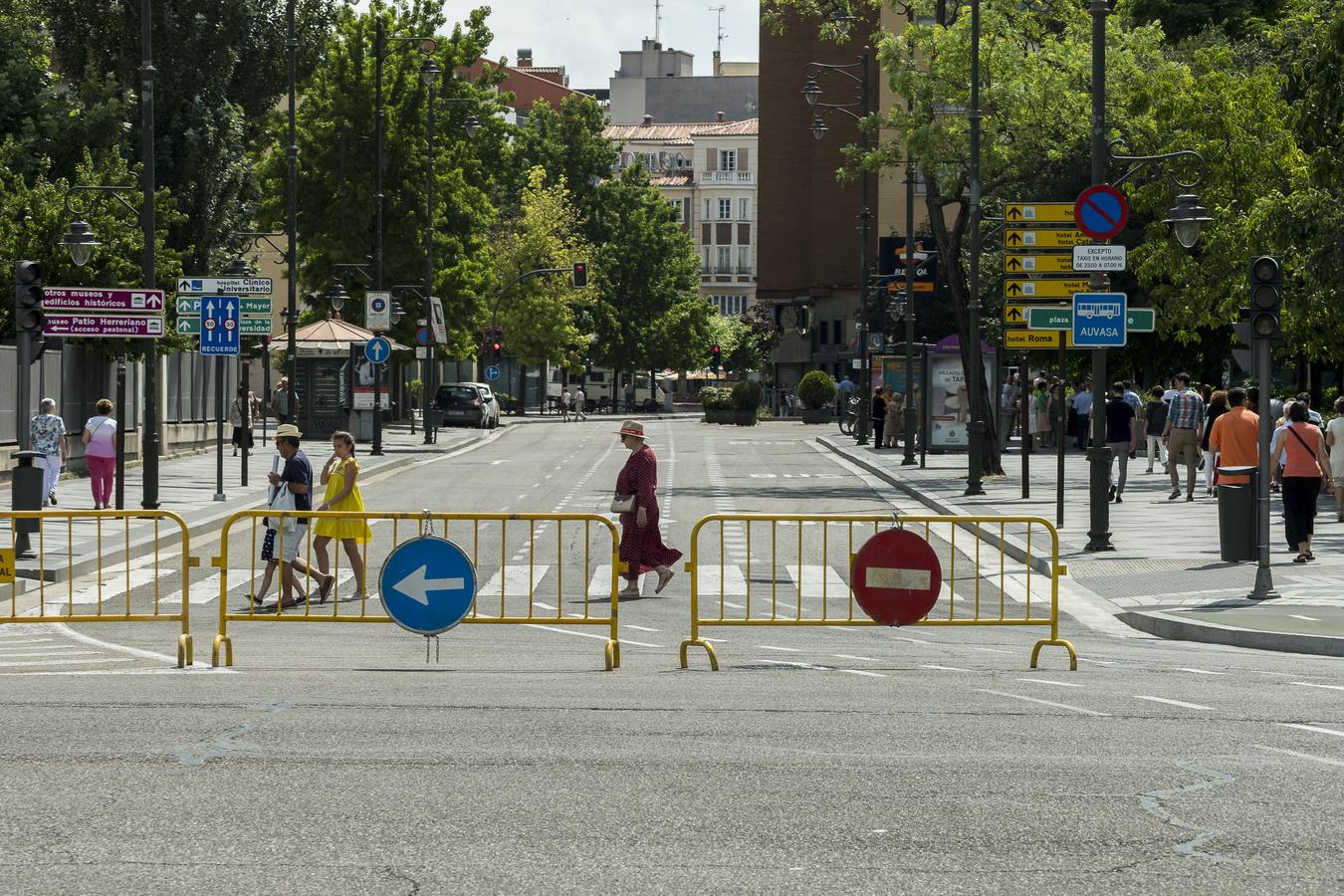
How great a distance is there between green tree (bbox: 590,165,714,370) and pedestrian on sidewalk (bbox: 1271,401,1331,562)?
84.3 meters

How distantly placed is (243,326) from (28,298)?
32.0 feet

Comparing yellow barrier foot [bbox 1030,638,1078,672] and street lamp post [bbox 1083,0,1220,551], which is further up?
street lamp post [bbox 1083,0,1220,551]

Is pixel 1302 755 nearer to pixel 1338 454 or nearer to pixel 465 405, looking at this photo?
pixel 1338 454

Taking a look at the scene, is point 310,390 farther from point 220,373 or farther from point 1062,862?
point 1062,862

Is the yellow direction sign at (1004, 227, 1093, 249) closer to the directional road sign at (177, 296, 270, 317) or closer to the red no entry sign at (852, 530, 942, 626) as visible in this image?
the directional road sign at (177, 296, 270, 317)

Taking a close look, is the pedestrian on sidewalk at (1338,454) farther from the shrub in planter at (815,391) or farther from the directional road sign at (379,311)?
the shrub in planter at (815,391)

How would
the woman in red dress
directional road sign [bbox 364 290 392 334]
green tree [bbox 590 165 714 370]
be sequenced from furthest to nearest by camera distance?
green tree [bbox 590 165 714 370] < directional road sign [bbox 364 290 392 334] < the woman in red dress

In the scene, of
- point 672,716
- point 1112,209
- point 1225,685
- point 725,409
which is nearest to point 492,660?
point 672,716

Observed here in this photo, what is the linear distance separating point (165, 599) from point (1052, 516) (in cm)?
1357

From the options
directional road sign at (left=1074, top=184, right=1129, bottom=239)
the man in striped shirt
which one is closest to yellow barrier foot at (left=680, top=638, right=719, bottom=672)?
directional road sign at (left=1074, top=184, right=1129, bottom=239)

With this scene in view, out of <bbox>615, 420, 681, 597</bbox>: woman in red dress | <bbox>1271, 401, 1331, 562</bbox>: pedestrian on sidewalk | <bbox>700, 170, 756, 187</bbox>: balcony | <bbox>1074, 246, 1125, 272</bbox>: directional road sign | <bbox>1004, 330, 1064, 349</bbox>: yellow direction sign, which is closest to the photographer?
<bbox>615, 420, 681, 597</bbox>: woman in red dress

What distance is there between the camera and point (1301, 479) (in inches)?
808

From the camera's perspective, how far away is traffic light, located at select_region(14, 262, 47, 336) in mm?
19958

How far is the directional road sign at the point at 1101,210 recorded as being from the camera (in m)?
22.2
